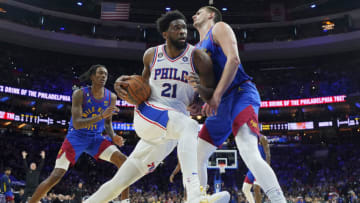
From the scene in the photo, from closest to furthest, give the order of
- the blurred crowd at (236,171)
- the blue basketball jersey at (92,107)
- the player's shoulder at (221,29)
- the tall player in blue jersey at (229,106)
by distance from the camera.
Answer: the tall player in blue jersey at (229,106)
the player's shoulder at (221,29)
the blue basketball jersey at (92,107)
the blurred crowd at (236,171)

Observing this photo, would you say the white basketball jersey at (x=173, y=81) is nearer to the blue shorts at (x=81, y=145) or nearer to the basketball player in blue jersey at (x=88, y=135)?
the basketball player in blue jersey at (x=88, y=135)

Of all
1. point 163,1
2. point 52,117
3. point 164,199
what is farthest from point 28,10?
point 164,199

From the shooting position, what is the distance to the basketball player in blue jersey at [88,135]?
502 centimetres

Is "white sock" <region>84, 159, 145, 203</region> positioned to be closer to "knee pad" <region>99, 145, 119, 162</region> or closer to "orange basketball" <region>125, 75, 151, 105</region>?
"orange basketball" <region>125, 75, 151, 105</region>

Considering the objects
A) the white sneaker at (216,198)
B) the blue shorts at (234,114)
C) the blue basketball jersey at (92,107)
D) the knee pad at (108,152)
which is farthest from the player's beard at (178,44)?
the blue basketball jersey at (92,107)

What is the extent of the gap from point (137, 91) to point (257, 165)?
1.26m

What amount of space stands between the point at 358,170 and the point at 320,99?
5544mm

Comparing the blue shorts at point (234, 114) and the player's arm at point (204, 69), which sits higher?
the player's arm at point (204, 69)

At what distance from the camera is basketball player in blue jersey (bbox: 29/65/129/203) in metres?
5.02

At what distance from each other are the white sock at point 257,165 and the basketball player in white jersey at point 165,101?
0.44m

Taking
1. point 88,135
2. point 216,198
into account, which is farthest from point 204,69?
point 88,135

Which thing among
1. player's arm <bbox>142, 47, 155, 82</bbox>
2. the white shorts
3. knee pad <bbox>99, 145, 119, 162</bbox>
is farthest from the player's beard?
knee pad <bbox>99, 145, 119, 162</bbox>

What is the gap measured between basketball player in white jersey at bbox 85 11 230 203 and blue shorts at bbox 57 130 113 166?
2184 millimetres

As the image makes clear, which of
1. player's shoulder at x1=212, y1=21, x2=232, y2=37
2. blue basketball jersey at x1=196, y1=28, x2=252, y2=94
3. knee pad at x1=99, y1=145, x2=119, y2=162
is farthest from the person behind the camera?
knee pad at x1=99, y1=145, x2=119, y2=162
